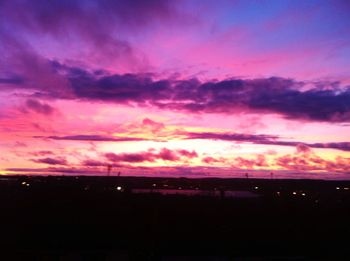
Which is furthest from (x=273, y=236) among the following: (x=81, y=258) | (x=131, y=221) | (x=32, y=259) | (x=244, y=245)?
(x=32, y=259)

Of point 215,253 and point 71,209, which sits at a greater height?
point 71,209

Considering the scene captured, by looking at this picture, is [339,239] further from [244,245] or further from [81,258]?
→ [81,258]

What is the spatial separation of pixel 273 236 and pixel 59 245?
813 inches

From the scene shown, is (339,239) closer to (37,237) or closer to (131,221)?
(131,221)

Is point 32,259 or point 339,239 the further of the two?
point 339,239

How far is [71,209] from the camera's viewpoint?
6569cm

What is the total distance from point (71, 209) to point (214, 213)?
20.4 metres

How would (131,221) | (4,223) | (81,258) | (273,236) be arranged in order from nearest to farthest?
1. (81,258)
2. (273,236)
3. (4,223)
4. (131,221)

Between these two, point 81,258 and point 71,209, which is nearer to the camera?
point 81,258

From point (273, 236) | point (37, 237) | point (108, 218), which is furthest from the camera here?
point (108, 218)

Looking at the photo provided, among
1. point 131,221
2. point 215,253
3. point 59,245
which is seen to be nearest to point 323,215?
point 131,221

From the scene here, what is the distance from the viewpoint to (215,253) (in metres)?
36.8

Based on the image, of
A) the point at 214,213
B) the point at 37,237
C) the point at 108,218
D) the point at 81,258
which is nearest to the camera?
the point at 81,258

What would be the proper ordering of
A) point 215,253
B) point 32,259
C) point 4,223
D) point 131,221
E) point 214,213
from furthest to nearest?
1. point 214,213
2. point 131,221
3. point 4,223
4. point 215,253
5. point 32,259
